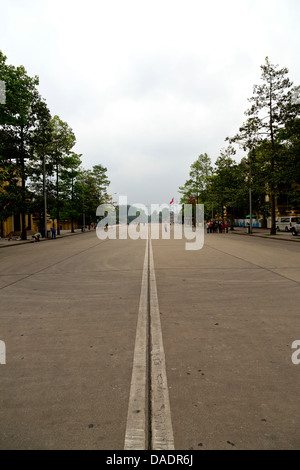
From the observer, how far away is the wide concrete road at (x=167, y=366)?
2.32 meters

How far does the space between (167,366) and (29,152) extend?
29796 mm

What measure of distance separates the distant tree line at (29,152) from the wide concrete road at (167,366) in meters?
16.5

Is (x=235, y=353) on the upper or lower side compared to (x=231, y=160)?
lower

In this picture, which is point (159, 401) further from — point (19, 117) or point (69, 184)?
point (69, 184)

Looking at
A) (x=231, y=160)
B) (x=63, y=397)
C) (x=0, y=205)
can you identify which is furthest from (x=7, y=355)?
(x=231, y=160)

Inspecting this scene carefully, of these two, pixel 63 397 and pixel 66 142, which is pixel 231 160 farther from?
pixel 63 397

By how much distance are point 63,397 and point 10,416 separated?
428mm

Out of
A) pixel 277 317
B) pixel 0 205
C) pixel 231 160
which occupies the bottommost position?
pixel 277 317

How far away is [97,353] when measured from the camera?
3.78 m

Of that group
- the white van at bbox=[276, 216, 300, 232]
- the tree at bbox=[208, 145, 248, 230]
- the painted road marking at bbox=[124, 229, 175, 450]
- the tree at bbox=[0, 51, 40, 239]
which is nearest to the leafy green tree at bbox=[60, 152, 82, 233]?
the tree at bbox=[0, 51, 40, 239]

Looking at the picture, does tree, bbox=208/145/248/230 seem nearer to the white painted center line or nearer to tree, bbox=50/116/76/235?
tree, bbox=50/116/76/235

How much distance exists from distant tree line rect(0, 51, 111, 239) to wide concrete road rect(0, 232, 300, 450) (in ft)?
54.3

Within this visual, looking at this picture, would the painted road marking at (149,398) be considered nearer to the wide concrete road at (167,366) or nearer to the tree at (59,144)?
the wide concrete road at (167,366)

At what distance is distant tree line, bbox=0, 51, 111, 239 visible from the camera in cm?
2234
